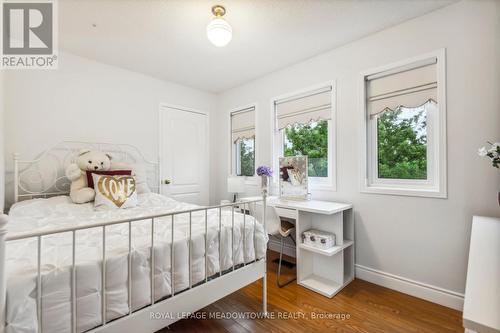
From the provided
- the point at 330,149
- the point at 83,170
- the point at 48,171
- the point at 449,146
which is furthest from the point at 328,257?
the point at 48,171

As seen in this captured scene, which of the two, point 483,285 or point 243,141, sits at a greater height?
point 243,141

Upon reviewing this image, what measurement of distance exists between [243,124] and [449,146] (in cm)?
250

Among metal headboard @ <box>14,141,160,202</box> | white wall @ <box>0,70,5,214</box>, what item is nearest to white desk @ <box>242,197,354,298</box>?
metal headboard @ <box>14,141,160,202</box>

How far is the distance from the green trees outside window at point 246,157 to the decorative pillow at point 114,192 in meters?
1.77

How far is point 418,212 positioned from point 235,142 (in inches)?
102

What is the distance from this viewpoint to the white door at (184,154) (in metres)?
3.40

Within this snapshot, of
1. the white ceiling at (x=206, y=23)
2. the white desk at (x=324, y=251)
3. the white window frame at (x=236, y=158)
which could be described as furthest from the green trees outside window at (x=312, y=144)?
the white window frame at (x=236, y=158)

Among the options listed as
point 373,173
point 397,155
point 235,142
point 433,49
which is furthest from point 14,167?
point 433,49

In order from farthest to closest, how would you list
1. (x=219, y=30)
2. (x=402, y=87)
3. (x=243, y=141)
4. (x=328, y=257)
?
1. (x=243, y=141)
2. (x=328, y=257)
3. (x=402, y=87)
4. (x=219, y=30)

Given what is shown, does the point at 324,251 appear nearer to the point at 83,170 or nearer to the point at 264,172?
the point at 264,172

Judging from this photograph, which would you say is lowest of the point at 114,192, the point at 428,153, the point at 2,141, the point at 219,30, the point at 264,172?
the point at 114,192

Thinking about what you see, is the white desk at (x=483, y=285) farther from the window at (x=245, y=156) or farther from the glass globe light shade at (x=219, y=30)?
the window at (x=245, y=156)

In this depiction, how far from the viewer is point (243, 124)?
363cm

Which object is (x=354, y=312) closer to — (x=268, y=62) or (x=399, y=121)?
(x=399, y=121)
